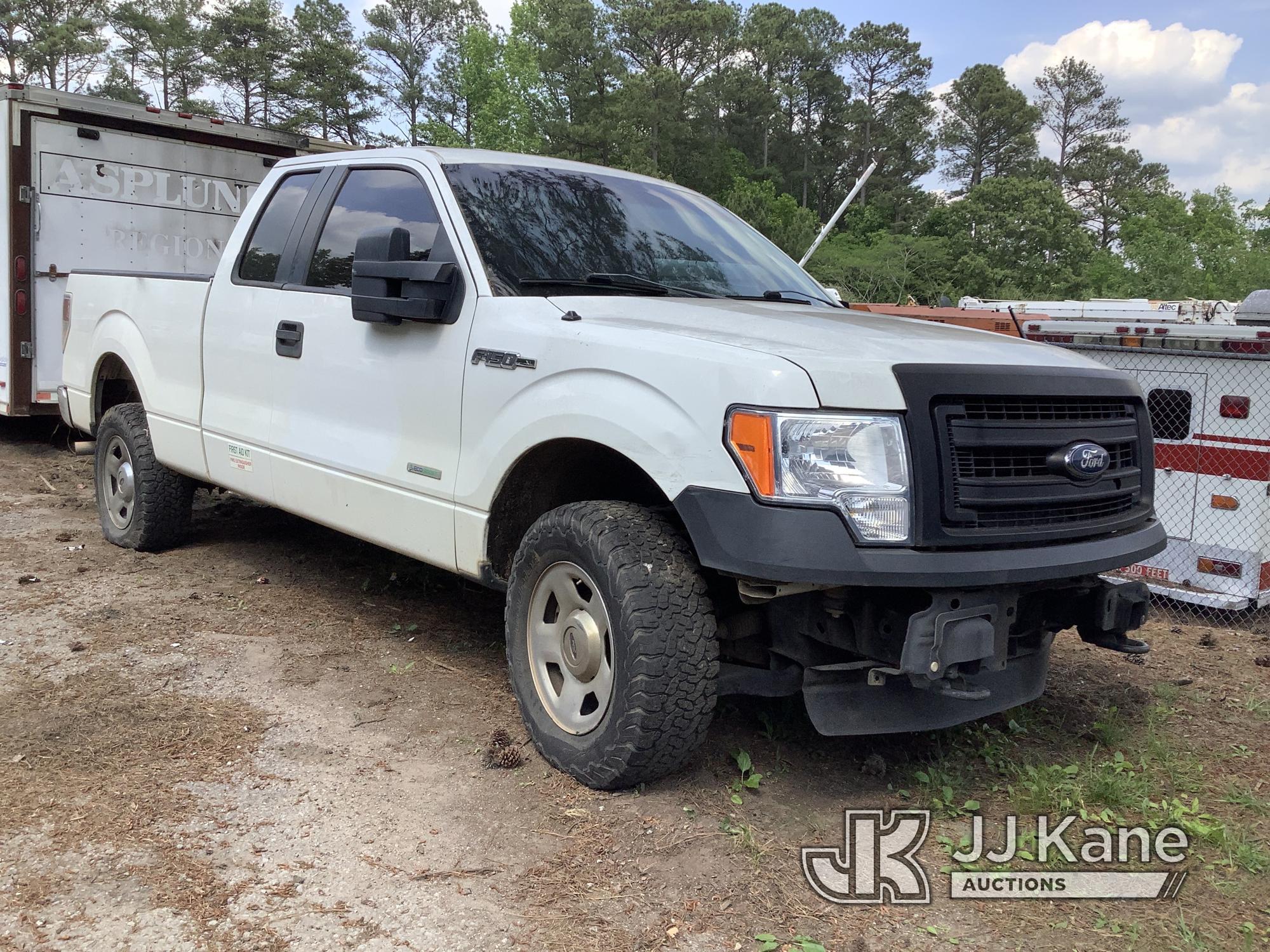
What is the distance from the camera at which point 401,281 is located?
402 centimetres

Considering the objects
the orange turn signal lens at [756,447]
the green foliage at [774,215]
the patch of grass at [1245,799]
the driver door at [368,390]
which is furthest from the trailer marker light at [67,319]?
the green foliage at [774,215]

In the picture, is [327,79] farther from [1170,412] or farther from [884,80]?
[1170,412]

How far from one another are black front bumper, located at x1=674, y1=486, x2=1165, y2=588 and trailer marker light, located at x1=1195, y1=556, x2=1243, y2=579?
12.9ft

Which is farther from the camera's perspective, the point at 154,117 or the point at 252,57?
the point at 252,57

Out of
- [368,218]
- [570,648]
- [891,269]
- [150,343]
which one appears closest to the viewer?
[570,648]

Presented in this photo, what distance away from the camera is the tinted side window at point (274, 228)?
5.09 m

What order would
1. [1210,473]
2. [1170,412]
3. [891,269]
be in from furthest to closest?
1. [891,269]
2. [1170,412]
3. [1210,473]

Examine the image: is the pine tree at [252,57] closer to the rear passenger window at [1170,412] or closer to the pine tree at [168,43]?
the pine tree at [168,43]

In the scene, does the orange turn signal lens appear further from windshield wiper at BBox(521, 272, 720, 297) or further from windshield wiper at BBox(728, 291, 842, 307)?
windshield wiper at BBox(728, 291, 842, 307)

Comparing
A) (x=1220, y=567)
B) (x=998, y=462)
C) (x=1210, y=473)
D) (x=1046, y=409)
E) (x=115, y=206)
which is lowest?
(x=1220, y=567)

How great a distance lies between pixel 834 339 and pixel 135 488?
14.4ft

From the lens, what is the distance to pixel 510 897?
2.90 metres

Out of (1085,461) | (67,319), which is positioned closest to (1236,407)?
(1085,461)

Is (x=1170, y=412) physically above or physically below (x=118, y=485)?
above
